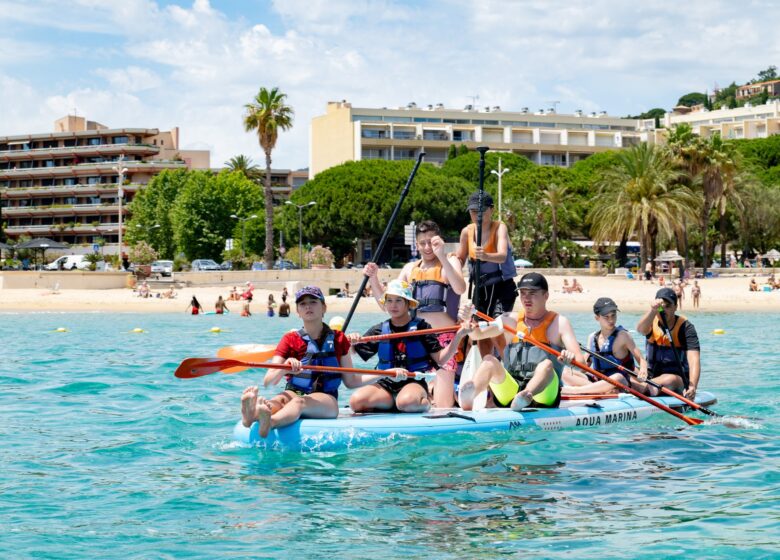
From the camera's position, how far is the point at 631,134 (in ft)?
394

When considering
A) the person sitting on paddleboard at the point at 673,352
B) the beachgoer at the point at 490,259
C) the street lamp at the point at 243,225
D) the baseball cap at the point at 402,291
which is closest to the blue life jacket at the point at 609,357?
the person sitting on paddleboard at the point at 673,352

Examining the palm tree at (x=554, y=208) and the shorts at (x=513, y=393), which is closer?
the shorts at (x=513, y=393)

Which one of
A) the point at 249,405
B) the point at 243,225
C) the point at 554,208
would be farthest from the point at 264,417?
the point at 243,225

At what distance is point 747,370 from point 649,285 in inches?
1251

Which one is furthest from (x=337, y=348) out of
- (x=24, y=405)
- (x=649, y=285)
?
(x=649, y=285)

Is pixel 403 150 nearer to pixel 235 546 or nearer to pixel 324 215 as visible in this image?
pixel 324 215

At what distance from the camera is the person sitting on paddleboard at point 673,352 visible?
1112 cm

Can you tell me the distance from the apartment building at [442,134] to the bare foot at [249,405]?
95.6 meters

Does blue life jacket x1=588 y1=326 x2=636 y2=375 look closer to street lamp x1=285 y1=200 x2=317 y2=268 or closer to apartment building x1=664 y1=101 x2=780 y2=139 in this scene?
street lamp x1=285 y1=200 x2=317 y2=268

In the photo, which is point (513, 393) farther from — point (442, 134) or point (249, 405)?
point (442, 134)

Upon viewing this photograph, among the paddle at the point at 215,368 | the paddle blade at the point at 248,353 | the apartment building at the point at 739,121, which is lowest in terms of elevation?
the paddle at the point at 215,368

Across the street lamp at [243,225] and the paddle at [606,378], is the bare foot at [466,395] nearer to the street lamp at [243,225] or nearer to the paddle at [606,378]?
the paddle at [606,378]

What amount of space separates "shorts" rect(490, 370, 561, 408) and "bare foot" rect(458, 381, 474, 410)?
32cm

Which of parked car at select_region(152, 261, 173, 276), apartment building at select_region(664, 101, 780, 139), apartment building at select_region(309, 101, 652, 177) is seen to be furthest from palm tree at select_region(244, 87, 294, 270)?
apartment building at select_region(664, 101, 780, 139)
